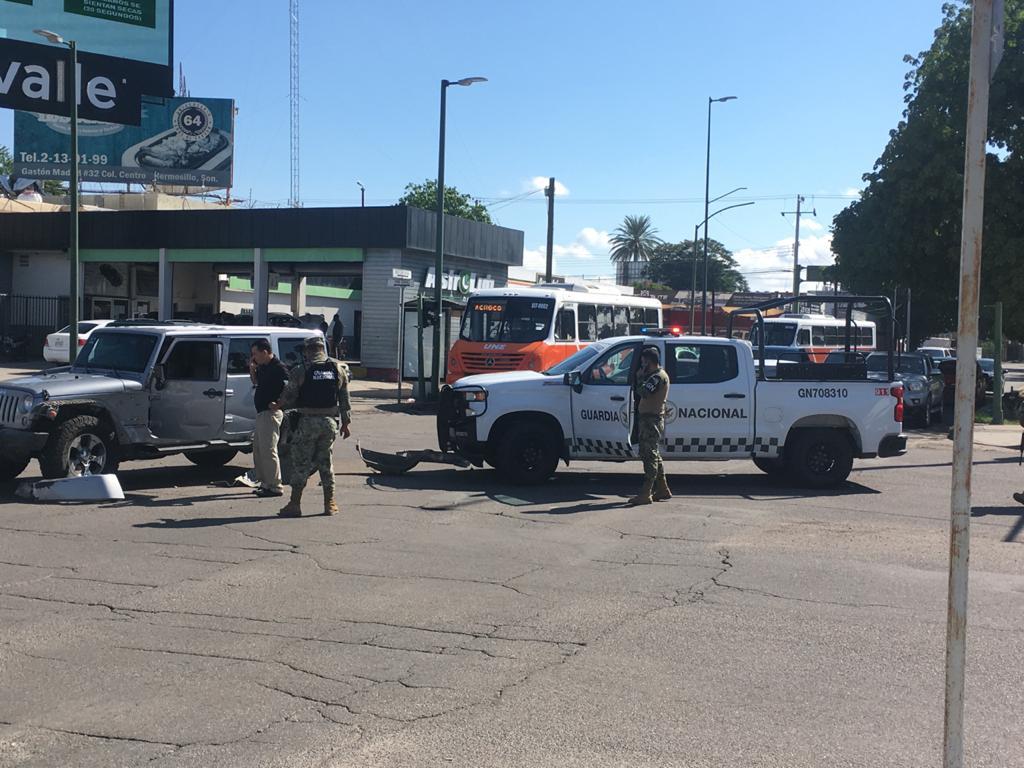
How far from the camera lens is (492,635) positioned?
271 inches

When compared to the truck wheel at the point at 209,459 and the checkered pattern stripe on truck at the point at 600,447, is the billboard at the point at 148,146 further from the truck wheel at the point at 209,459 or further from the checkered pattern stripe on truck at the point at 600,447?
the checkered pattern stripe on truck at the point at 600,447

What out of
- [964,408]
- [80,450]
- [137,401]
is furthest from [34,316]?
[964,408]

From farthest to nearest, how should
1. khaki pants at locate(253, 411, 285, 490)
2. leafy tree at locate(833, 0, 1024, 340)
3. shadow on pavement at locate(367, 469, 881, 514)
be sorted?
1. leafy tree at locate(833, 0, 1024, 340)
2. shadow on pavement at locate(367, 469, 881, 514)
3. khaki pants at locate(253, 411, 285, 490)

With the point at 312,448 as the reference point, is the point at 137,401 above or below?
above

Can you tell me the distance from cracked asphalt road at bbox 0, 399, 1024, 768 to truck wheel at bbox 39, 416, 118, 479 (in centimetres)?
60

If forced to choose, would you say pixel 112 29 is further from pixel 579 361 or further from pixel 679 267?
pixel 679 267

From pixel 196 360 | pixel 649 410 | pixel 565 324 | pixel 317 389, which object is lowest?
pixel 649 410

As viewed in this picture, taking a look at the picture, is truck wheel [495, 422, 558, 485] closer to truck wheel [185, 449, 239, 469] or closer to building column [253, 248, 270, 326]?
truck wheel [185, 449, 239, 469]

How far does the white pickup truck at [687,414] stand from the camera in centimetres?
1320

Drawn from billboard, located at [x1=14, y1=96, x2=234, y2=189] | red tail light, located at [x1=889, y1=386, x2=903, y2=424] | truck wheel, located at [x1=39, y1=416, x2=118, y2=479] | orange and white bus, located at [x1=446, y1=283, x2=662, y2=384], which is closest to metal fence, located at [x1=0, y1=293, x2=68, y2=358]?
billboard, located at [x1=14, y1=96, x2=234, y2=189]

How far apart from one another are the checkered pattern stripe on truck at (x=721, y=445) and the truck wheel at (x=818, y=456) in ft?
0.98

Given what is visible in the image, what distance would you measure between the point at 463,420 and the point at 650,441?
2.42 metres

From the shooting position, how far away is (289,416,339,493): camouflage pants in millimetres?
10961

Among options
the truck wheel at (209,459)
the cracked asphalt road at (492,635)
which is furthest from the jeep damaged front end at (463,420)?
the truck wheel at (209,459)
